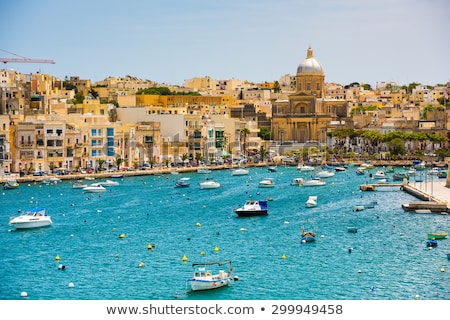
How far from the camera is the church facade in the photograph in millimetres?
67188

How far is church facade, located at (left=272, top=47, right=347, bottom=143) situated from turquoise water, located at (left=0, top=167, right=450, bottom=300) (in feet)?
104

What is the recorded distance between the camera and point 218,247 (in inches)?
881

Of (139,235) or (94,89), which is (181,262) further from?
(94,89)

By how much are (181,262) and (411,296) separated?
536cm

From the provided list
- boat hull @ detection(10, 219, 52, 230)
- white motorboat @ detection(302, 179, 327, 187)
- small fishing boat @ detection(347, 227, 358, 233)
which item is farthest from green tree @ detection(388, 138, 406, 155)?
boat hull @ detection(10, 219, 52, 230)

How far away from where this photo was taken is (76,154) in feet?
145

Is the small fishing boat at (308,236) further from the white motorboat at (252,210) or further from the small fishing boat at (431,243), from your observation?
the white motorboat at (252,210)

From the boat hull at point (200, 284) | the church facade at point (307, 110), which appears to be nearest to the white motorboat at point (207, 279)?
the boat hull at point (200, 284)

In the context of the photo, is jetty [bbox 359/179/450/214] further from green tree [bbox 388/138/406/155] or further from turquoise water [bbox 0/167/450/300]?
green tree [bbox 388/138/406/155]

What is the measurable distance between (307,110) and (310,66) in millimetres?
3217

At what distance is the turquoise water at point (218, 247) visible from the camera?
17656 millimetres

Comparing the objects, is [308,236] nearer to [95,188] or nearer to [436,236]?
[436,236]

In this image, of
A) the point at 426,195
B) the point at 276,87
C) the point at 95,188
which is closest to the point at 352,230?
the point at 426,195
